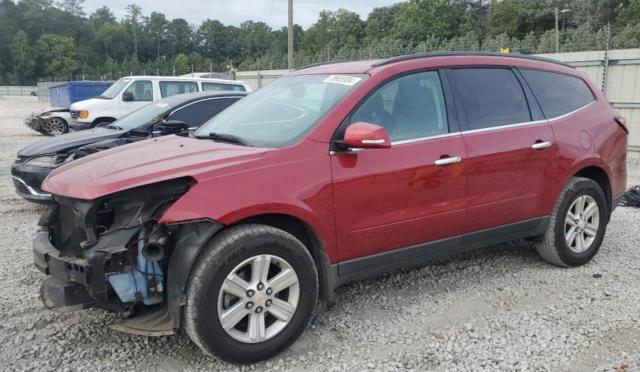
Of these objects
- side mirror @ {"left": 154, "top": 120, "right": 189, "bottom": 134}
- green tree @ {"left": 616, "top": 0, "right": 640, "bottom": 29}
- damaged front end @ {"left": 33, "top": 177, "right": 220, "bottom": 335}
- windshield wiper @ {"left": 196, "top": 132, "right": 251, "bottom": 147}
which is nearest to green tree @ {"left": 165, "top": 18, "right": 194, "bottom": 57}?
green tree @ {"left": 616, "top": 0, "right": 640, "bottom": 29}

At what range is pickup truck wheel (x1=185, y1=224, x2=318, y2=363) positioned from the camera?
2889 millimetres

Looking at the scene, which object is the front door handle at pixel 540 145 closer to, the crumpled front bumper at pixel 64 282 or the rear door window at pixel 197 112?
the crumpled front bumper at pixel 64 282

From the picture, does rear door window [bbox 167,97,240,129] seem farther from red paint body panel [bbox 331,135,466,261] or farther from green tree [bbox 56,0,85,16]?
green tree [bbox 56,0,85,16]

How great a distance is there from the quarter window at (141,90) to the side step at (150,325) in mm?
11234

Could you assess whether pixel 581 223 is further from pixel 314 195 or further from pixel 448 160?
pixel 314 195

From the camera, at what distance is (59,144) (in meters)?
6.53

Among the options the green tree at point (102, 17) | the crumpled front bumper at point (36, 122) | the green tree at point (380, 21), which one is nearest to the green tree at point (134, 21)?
the green tree at point (102, 17)

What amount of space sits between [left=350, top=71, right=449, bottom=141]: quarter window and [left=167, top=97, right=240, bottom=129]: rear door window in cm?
442

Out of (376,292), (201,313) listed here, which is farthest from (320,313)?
(201,313)

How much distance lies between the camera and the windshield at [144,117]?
24.2 ft

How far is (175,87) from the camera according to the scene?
13719 millimetres

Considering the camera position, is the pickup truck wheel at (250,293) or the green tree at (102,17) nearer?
the pickup truck wheel at (250,293)

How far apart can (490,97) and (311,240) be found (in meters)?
1.91

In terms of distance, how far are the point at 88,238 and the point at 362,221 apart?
1.64 meters
